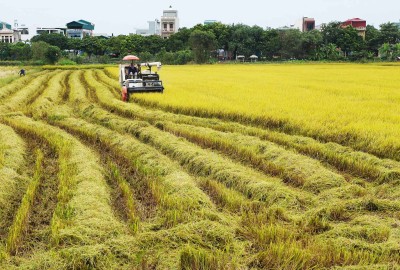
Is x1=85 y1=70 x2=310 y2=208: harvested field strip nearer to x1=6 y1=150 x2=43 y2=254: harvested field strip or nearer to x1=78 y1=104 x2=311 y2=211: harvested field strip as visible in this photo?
x1=78 y1=104 x2=311 y2=211: harvested field strip

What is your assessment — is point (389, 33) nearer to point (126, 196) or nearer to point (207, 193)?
point (207, 193)

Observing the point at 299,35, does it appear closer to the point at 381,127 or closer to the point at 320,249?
the point at 381,127

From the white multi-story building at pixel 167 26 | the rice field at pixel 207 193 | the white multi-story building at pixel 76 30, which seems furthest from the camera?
the white multi-story building at pixel 76 30

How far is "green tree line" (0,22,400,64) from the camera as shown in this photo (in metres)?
63.7

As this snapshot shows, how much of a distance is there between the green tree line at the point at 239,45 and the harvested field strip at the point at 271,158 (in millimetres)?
54952

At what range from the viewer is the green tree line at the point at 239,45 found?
63.7 meters

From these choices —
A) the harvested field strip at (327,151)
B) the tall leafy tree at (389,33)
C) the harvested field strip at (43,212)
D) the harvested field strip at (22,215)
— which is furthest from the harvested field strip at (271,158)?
the tall leafy tree at (389,33)

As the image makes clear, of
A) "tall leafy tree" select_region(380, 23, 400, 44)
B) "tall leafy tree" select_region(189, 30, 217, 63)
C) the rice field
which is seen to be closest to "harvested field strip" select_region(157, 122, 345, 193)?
the rice field

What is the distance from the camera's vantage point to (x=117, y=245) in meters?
3.89

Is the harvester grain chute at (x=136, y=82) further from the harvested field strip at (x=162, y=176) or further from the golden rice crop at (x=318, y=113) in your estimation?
the harvested field strip at (x=162, y=176)

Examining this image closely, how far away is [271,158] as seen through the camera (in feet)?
23.5

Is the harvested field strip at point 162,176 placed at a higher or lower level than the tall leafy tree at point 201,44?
lower

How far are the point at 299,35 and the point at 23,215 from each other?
67676 mm

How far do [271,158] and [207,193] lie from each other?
1950 mm
